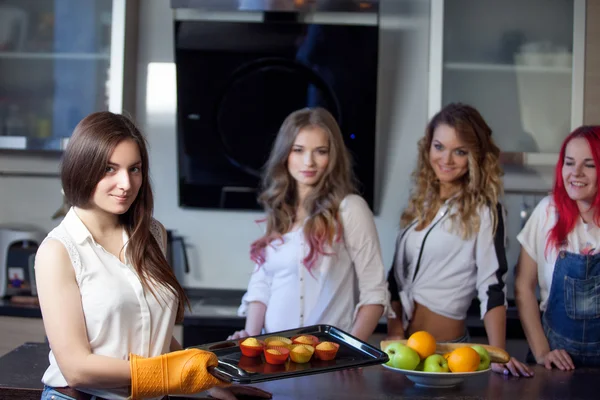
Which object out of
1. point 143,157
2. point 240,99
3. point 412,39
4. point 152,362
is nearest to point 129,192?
point 143,157

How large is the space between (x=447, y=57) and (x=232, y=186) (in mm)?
973

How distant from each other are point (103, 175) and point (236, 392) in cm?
52

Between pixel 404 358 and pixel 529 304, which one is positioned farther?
pixel 529 304

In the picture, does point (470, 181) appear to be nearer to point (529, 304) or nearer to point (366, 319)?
point (529, 304)

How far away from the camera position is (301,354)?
154 cm

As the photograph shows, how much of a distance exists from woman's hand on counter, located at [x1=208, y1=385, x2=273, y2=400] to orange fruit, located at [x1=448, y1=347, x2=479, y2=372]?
410 mm

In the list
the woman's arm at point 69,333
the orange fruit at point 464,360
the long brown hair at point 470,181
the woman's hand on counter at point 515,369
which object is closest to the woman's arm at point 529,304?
the long brown hair at point 470,181

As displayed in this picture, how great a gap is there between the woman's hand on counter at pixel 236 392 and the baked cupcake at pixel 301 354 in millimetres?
97

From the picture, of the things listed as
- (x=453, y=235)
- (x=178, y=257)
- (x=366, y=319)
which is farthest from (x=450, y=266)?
(x=178, y=257)

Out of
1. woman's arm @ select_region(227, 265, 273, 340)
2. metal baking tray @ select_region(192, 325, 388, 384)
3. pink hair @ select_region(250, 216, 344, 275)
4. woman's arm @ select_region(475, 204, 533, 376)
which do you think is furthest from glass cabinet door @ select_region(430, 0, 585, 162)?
metal baking tray @ select_region(192, 325, 388, 384)

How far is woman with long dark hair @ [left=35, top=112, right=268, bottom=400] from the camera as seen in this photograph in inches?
51.2

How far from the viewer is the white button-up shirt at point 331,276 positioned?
84.0 inches

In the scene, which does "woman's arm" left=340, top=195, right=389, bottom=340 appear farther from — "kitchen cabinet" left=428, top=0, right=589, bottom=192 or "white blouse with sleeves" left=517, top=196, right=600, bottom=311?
"kitchen cabinet" left=428, top=0, right=589, bottom=192

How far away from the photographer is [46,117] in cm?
296
